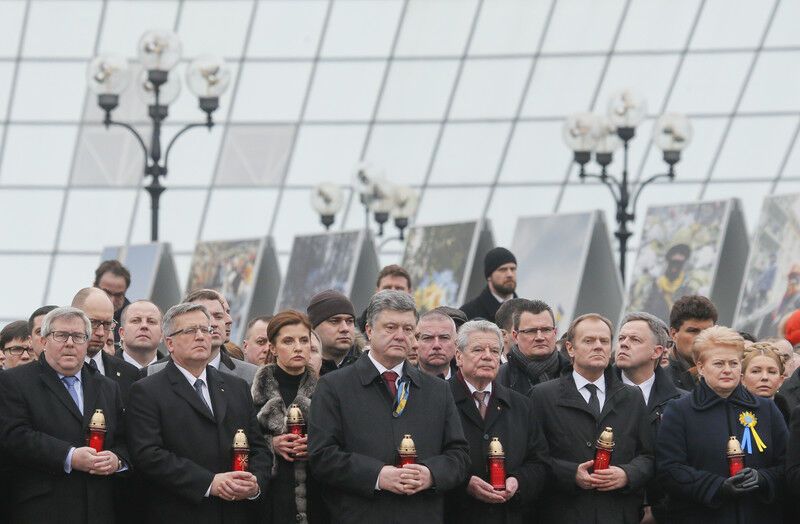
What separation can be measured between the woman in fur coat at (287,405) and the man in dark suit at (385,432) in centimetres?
23

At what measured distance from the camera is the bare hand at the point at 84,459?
28.7 feet

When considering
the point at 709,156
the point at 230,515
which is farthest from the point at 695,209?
the point at 709,156

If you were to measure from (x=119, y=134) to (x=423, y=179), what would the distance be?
5372 millimetres

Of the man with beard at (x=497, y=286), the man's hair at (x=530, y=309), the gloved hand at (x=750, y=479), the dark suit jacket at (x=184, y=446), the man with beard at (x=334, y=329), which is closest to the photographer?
the dark suit jacket at (x=184, y=446)

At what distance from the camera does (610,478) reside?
9.16m

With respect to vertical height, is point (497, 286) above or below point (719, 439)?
above

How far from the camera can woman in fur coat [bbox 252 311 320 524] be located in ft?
30.4

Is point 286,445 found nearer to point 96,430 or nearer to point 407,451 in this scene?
point 407,451

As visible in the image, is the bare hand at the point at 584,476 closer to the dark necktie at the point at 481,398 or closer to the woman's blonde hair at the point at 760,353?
the dark necktie at the point at 481,398

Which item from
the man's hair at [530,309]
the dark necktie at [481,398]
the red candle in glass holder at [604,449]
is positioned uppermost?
the man's hair at [530,309]

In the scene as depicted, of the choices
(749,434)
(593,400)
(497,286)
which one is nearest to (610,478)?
(593,400)

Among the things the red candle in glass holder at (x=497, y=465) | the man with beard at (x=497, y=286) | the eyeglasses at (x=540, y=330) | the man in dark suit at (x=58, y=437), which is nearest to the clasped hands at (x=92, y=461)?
the man in dark suit at (x=58, y=437)

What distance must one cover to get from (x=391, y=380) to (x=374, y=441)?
1.14ft

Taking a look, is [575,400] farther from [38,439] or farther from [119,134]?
[119,134]
